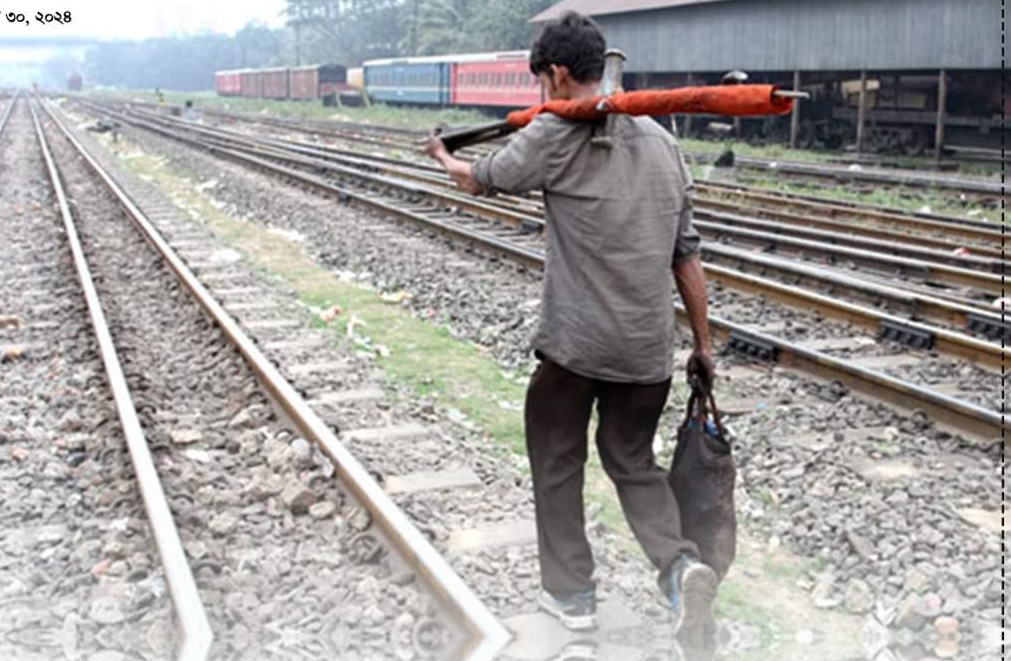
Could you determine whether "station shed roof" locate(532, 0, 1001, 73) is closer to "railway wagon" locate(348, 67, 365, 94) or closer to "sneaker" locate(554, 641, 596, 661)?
"sneaker" locate(554, 641, 596, 661)

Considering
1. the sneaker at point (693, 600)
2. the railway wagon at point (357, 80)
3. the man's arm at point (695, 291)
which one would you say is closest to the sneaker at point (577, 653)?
the sneaker at point (693, 600)

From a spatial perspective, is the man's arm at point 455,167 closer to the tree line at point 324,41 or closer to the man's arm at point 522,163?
the man's arm at point 522,163

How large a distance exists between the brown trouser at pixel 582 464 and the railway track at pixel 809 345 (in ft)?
9.81

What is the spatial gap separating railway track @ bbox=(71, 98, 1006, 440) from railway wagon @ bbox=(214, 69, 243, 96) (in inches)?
2841

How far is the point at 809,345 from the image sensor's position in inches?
319

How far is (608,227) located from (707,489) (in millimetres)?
1050

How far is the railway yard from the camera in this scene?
4.22 metres

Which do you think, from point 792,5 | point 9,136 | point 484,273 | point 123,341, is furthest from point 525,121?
point 9,136

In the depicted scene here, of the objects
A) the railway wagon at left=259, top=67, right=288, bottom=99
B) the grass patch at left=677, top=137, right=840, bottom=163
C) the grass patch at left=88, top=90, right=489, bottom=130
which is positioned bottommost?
the grass patch at left=677, top=137, right=840, bottom=163

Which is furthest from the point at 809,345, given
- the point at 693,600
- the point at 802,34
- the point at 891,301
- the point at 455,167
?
the point at 802,34

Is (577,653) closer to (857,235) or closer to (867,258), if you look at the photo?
(867,258)

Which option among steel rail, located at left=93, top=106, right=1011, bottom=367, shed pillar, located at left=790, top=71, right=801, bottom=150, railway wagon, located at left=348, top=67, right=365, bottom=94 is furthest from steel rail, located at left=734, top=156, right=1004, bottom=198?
railway wagon, located at left=348, top=67, right=365, bottom=94

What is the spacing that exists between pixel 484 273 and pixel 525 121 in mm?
7551

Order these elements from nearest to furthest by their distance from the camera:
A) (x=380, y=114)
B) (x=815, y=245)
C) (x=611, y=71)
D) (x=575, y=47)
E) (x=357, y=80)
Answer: (x=575, y=47), (x=611, y=71), (x=815, y=245), (x=380, y=114), (x=357, y=80)
